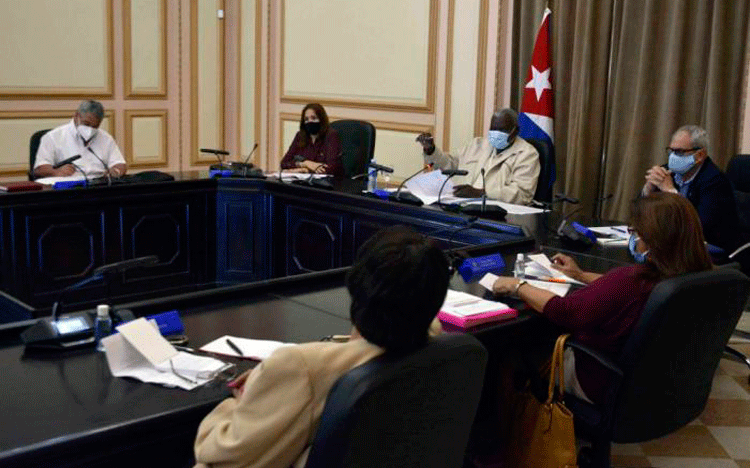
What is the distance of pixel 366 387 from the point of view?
134cm

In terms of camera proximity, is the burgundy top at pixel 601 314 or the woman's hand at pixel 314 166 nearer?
the burgundy top at pixel 601 314

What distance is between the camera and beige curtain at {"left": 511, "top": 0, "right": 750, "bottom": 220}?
15.9 ft

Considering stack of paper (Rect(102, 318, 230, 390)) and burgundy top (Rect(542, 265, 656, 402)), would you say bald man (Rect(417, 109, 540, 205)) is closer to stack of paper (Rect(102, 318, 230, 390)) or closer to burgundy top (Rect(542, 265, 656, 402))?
burgundy top (Rect(542, 265, 656, 402))

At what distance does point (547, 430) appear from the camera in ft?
7.78

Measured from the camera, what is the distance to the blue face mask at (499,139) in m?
4.73

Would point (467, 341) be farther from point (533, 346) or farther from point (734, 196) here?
point (734, 196)

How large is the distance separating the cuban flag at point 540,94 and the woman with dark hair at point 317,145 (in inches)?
47.4

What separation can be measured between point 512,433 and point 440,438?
3.34 ft

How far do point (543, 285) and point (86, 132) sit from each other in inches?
127

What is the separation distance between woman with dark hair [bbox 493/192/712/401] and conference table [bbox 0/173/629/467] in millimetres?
136

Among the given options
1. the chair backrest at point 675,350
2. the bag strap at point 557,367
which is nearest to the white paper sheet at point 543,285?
the bag strap at point 557,367

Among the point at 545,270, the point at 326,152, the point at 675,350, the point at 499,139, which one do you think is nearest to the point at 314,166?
the point at 326,152

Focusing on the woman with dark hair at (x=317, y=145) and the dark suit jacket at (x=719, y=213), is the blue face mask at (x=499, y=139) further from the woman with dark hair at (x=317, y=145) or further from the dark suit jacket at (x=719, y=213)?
the dark suit jacket at (x=719, y=213)

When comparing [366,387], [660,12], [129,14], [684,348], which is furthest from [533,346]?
[129,14]
